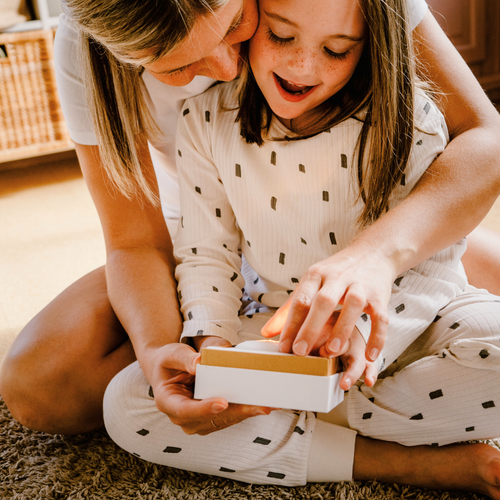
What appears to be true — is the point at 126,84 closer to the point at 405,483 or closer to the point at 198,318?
the point at 198,318

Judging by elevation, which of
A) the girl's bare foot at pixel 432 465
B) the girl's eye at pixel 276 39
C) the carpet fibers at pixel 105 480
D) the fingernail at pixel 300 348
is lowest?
the carpet fibers at pixel 105 480

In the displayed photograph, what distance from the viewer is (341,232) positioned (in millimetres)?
889

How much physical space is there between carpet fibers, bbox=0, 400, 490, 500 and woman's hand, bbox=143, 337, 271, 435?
106 millimetres

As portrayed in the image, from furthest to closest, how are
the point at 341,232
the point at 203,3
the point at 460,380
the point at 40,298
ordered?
1. the point at 40,298
2. the point at 341,232
3. the point at 460,380
4. the point at 203,3

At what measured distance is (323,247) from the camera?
900mm

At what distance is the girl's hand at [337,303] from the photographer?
2.02ft

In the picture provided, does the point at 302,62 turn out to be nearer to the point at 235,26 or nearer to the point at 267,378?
the point at 235,26

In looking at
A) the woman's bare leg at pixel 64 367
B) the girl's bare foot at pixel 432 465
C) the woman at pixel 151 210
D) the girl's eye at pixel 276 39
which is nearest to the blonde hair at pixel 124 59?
the woman at pixel 151 210

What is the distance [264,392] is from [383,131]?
37 centimetres

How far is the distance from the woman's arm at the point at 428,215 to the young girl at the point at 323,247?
34mm

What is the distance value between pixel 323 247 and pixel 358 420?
0.25 meters

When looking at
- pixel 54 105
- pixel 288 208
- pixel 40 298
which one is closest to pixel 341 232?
pixel 288 208

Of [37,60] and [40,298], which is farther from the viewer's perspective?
[37,60]

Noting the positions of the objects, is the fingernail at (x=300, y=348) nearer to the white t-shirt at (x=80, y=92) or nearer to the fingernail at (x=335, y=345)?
the fingernail at (x=335, y=345)
